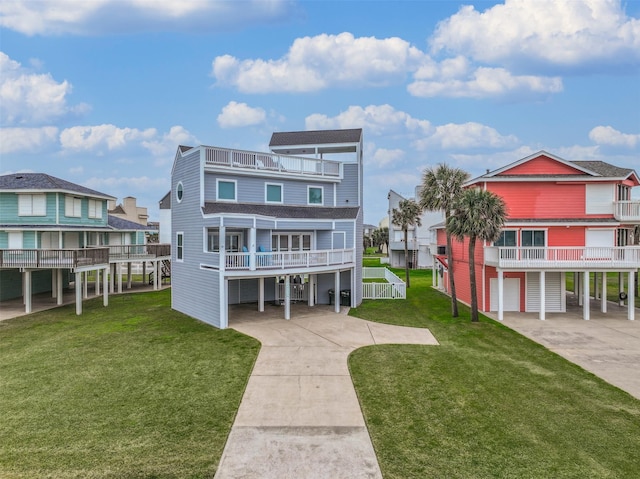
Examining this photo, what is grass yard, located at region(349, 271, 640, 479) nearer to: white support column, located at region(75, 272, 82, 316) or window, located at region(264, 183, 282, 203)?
window, located at region(264, 183, 282, 203)

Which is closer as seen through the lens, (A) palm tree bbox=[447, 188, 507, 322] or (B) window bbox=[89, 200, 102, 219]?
(A) palm tree bbox=[447, 188, 507, 322]

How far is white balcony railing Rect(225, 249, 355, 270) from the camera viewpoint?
1781cm

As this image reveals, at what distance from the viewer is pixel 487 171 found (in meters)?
22.9

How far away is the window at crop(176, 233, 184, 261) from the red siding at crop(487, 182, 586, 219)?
60.6 ft

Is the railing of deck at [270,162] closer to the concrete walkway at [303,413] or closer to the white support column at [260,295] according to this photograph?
the white support column at [260,295]

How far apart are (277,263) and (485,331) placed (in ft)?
33.6

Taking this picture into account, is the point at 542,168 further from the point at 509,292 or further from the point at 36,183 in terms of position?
the point at 36,183

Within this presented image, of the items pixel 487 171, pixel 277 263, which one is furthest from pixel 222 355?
pixel 487 171

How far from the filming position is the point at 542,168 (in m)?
22.4

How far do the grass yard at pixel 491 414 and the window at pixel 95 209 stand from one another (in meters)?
22.9

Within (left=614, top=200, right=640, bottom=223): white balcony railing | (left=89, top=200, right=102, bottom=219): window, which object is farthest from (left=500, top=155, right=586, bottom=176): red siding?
(left=89, top=200, right=102, bottom=219): window

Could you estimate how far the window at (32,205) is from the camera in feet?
79.8

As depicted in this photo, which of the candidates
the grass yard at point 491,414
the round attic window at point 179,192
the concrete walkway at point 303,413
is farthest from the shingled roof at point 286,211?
the grass yard at point 491,414

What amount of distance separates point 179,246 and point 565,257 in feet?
68.7
